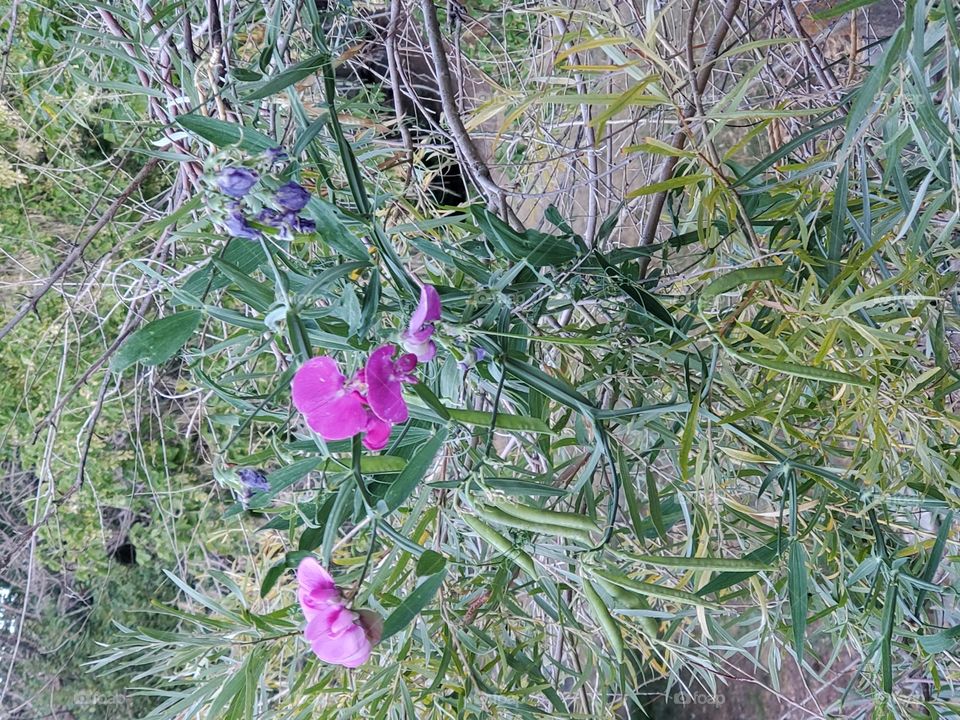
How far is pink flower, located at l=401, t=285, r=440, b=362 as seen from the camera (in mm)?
424

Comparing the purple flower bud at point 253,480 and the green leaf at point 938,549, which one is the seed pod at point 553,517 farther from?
the green leaf at point 938,549

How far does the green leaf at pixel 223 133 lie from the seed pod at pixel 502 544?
0.30m

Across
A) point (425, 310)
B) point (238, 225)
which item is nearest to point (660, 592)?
point (425, 310)

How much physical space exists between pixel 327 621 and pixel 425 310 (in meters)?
0.22

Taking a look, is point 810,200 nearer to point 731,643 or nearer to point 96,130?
point 731,643

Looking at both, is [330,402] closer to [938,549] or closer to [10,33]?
[938,549]

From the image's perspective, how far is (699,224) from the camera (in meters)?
0.59

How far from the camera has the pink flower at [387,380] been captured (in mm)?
419

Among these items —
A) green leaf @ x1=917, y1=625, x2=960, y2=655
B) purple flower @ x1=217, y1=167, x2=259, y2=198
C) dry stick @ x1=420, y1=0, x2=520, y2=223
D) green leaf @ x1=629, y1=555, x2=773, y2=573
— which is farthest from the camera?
dry stick @ x1=420, y1=0, x2=520, y2=223

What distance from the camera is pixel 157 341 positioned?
46 cm

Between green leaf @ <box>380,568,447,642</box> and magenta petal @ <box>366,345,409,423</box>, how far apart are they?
0.14 metres

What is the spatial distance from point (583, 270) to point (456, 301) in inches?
4.4

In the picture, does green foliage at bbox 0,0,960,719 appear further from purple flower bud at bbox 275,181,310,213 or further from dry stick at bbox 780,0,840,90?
dry stick at bbox 780,0,840,90

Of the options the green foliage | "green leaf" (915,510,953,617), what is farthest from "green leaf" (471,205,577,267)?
"green leaf" (915,510,953,617)
